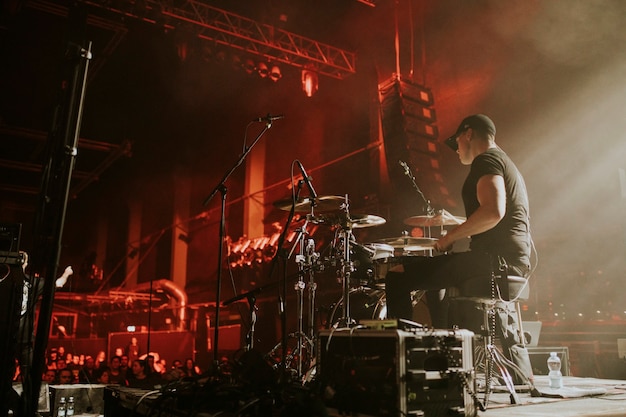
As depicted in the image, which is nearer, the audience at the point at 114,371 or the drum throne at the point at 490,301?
the drum throne at the point at 490,301

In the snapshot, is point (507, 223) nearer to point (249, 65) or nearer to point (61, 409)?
point (61, 409)

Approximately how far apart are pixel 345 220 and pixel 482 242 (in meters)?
1.87

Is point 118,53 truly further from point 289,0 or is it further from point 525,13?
point 525,13

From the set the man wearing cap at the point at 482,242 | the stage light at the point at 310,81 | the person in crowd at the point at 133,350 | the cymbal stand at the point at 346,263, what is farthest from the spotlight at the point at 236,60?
the person in crowd at the point at 133,350

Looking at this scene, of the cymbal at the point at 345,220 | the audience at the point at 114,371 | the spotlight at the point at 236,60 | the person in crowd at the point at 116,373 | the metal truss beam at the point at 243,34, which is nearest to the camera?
the cymbal at the point at 345,220

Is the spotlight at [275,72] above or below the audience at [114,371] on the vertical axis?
above

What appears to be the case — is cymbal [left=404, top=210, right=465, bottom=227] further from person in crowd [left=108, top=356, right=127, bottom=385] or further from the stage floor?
person in crowd [left=108, top=356, right=127, bottom=385]

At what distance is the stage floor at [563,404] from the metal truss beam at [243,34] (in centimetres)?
717

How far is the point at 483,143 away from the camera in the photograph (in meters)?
3.31

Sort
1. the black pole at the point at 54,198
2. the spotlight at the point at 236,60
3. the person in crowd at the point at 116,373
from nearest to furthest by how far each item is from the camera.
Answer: the black pole at the point at 54,198 → the spotlight at the point at 236,60 → the person in crowd at the point at 116,373

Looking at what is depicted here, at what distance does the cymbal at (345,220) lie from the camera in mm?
4827

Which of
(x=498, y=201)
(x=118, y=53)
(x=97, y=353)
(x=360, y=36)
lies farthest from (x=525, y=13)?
(x=97, y=353)

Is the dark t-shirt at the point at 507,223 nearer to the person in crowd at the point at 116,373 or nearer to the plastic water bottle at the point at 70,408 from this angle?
the plastic water bottle at the point at 70,408

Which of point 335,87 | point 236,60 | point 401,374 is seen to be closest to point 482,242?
point 401,374
